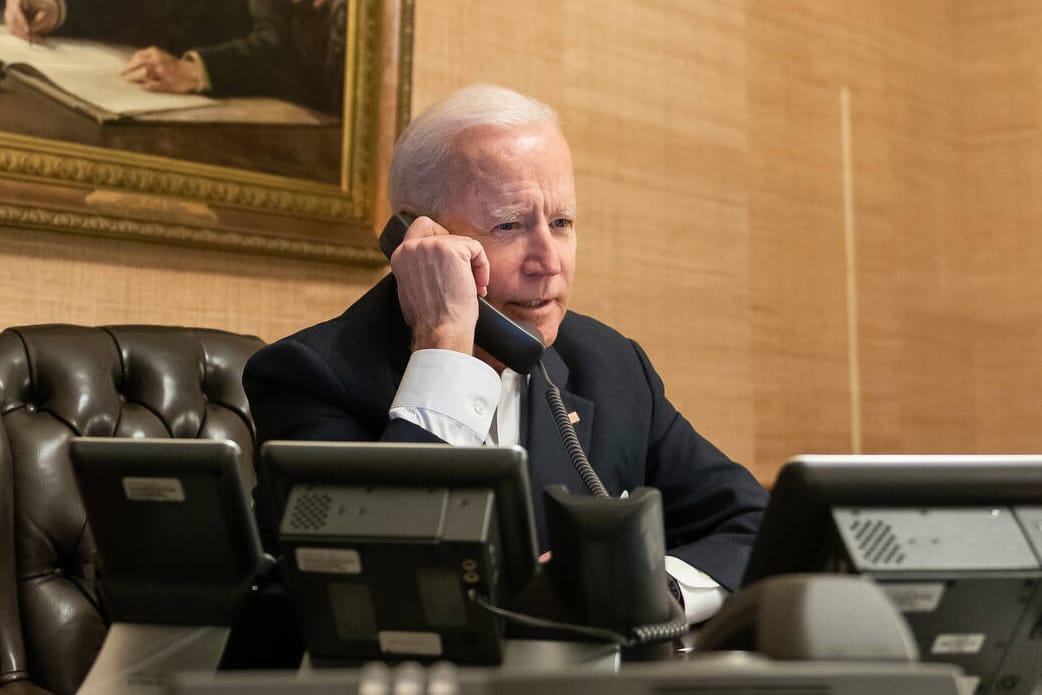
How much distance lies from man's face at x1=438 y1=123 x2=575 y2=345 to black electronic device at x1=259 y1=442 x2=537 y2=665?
1036mm

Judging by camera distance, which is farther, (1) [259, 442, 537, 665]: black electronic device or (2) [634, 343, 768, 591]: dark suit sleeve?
(2) [634, 343, 768, 591]: dark suit sleeve

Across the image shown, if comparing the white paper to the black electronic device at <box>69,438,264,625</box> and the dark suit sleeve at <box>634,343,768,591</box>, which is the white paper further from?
the black electronic device at <box>69,438,264,625</box>

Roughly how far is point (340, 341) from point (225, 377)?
58 cm

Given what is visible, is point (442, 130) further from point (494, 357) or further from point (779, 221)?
point (779, 221)

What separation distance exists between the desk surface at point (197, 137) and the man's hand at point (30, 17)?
0.33ft

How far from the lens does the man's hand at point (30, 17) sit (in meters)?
2.36

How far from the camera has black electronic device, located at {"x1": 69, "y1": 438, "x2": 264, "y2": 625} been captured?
39.0 inches

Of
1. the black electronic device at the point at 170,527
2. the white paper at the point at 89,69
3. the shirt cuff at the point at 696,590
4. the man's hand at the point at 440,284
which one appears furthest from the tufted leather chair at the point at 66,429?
the black electronic device at the point at 170,527

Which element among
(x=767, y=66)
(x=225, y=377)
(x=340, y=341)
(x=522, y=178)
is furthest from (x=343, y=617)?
(x=767, y=66)

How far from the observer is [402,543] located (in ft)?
3.04

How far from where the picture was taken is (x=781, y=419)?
3.73m

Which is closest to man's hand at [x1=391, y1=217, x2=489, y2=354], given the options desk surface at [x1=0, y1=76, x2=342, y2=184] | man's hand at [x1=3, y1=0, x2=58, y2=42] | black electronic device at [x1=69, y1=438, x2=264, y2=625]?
black electronic device at [x1=69, y1=438, x2=264, y2=625]

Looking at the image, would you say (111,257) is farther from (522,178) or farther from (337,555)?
(337,555)

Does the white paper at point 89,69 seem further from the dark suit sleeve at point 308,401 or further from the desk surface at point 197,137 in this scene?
the dark suit sleeve at point 308,401
